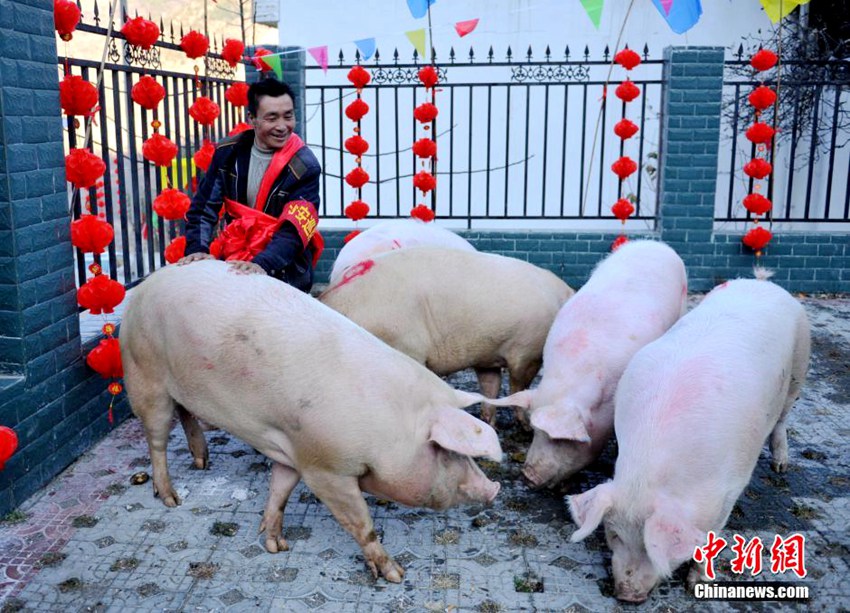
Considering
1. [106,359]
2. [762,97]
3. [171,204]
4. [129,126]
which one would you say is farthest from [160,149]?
[762,97]

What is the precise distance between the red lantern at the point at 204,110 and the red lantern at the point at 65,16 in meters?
1.92

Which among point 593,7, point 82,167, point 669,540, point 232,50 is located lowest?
point 669,540

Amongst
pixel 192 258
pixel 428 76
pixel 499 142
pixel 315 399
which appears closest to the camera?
pixel 315 399

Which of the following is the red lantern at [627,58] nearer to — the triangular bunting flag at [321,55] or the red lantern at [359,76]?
the red lantern at [359,76]

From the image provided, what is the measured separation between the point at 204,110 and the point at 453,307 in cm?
289

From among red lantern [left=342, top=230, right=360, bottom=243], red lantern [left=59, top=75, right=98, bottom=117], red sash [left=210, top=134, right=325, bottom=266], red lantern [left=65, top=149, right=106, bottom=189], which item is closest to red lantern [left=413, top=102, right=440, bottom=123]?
red lantern [left=342, top=230, right=360, bottom=243]

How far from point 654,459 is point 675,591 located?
606mm

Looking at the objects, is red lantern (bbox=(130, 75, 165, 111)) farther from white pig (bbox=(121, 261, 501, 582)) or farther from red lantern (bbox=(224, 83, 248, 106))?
red lantern (bbox=(224, 83, 248, 106))

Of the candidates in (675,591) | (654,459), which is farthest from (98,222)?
(675,591)

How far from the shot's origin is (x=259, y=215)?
4570mm

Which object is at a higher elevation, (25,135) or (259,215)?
(25,135)

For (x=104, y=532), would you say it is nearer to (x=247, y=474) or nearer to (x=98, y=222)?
(x=247, y=474)

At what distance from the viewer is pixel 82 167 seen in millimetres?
4227

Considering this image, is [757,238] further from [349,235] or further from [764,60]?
[349,235]
